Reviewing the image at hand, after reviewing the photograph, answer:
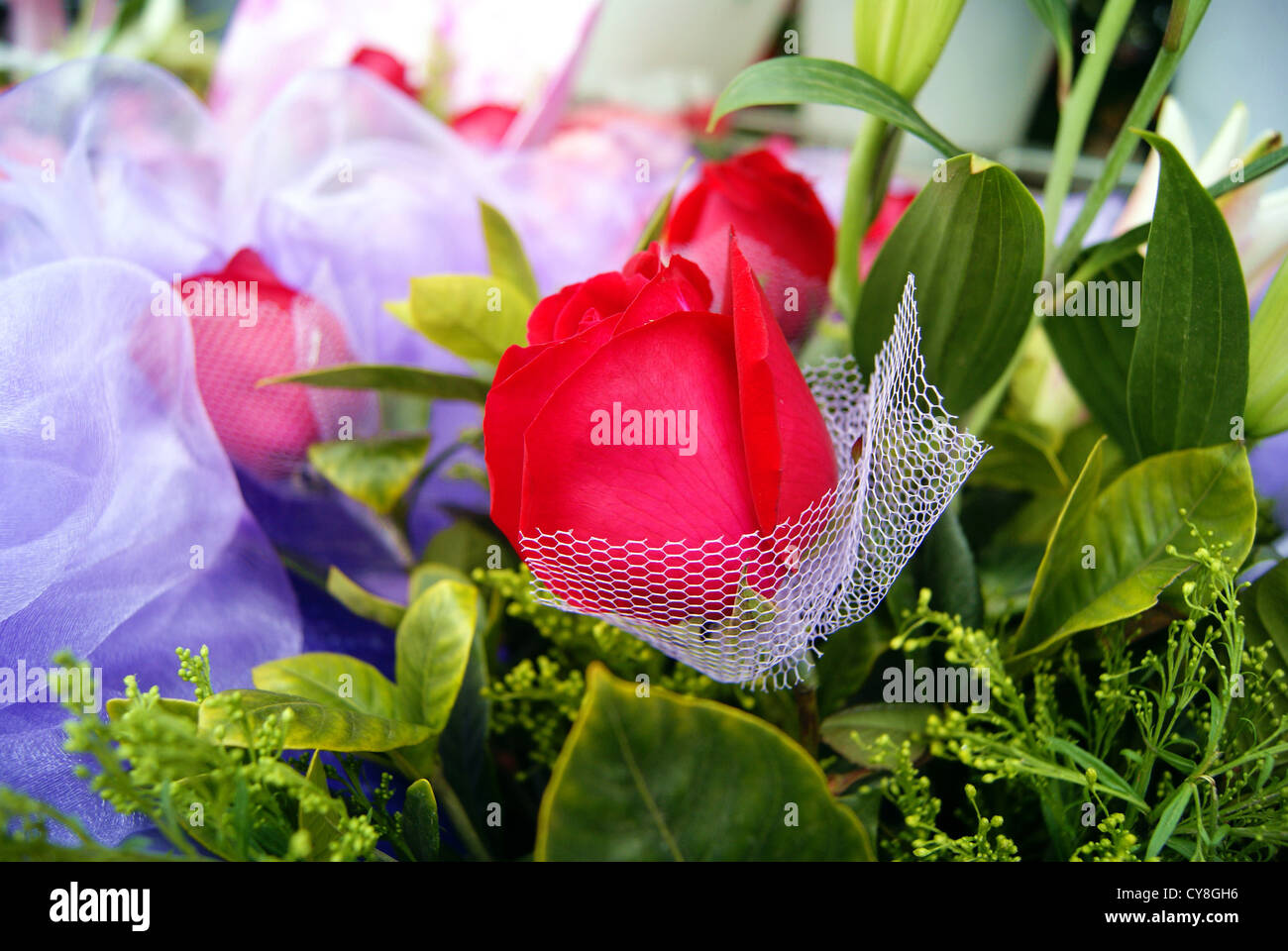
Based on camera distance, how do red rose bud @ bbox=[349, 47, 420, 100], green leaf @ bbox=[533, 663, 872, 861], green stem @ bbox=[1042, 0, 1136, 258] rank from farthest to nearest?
red rose bud @ bbox=[349, 47, 420, 100] < green stem @ bbox=[1042, 0, 1136, 258] < green leaf @ bbox=[533, 663, 872, 861]

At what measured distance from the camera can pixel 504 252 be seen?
37 centimetres

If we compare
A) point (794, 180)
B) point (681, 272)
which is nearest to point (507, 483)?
point (681, 272)

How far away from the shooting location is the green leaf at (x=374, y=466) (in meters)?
0.35

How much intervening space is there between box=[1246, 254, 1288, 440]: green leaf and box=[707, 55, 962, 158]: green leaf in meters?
0.11

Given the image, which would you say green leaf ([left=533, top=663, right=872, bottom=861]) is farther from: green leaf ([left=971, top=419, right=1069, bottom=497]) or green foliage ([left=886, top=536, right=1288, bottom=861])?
green leaf ([left=971, top=419, right=1069, bottom=497])

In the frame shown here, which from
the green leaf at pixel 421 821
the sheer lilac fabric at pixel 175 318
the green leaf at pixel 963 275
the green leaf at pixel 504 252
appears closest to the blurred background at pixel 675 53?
the sheer lilac fabric at pixel 175 318

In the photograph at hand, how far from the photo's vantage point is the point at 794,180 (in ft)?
1.16

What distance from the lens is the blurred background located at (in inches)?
25.6

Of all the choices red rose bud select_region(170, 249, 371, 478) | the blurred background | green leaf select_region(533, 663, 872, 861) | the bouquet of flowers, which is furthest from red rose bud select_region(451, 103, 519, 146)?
green leaf select_region(533, 663, 872, 861)

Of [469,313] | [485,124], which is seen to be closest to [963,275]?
[469,313]

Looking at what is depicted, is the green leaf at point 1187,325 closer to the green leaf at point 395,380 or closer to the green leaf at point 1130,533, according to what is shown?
the green leaf at point 1130,533
